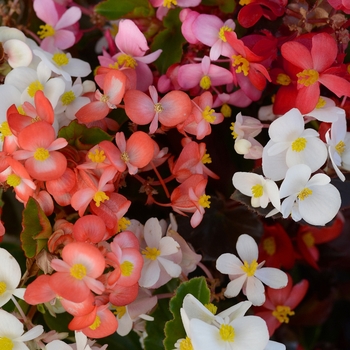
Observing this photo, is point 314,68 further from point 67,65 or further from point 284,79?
point 67,65

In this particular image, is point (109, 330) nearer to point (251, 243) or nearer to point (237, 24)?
point (251, 243)

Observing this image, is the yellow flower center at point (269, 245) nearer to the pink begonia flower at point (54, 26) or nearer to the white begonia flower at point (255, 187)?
the white begonia flower at point (255, 187)

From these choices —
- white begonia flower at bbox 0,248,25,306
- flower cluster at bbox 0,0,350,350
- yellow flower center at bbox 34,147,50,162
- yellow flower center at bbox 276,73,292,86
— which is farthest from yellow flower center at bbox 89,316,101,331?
yellow flower center at bbox 276,73,292,86

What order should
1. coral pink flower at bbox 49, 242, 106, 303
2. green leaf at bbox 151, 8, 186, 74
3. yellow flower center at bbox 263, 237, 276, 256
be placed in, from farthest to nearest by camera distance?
yellow flower center at bbox 263, 237, 276, 256 < green leaf at bbox 151, 8, 186, 74 < coral pink flower at bbox 49, 242, 106, 303

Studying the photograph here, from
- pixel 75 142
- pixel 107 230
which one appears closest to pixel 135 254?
pixel 107 230

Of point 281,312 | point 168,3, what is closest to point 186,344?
point 281,312

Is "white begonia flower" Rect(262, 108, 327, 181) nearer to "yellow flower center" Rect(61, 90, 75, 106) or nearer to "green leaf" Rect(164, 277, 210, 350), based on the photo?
"green leaf" Rect(164, 277, 210, 350)
